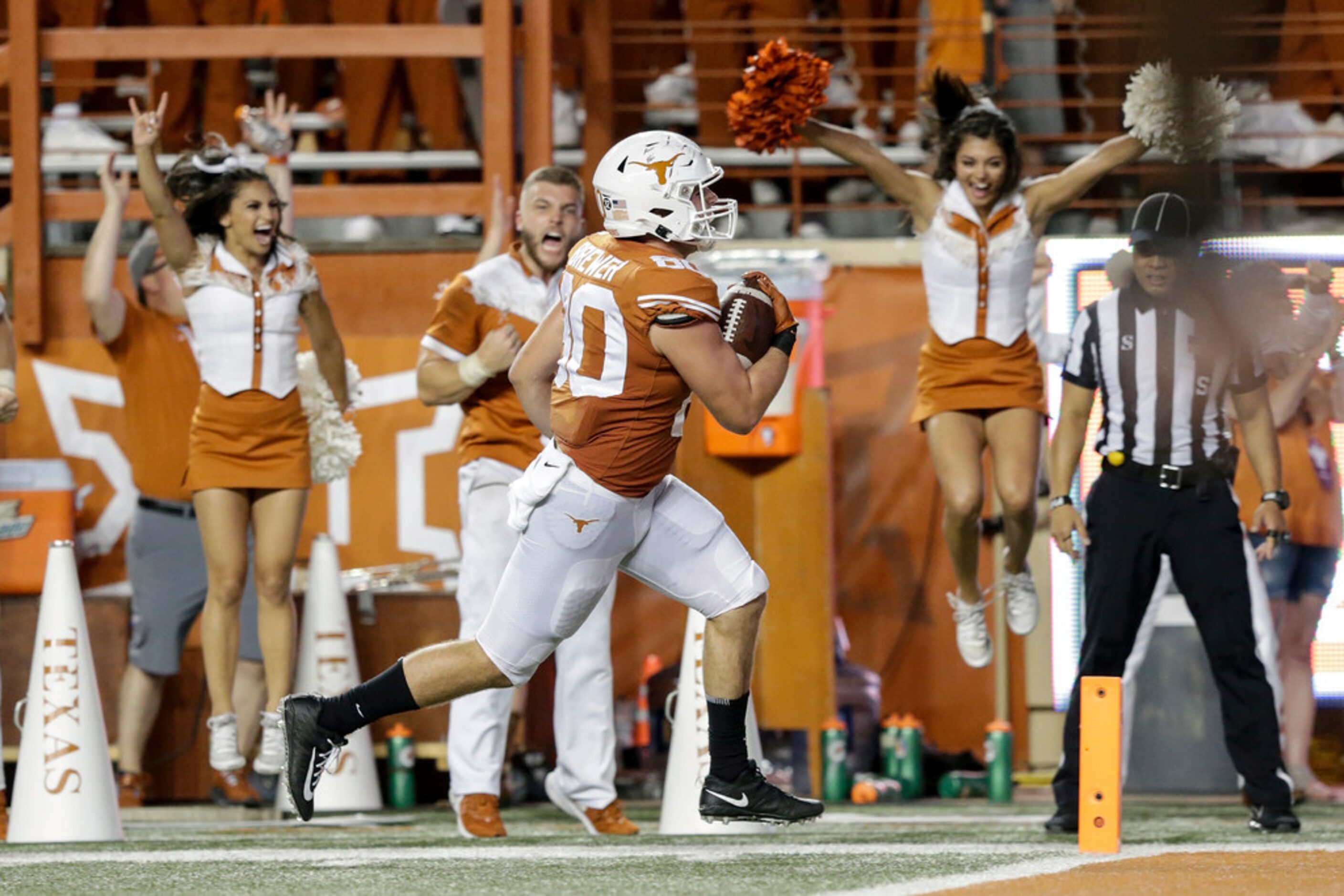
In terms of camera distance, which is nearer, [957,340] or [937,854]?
[937,854]

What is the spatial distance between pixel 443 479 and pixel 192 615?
4.82ft

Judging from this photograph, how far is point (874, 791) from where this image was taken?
863 centimetres

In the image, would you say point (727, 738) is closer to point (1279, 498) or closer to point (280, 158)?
point (1279, 498)

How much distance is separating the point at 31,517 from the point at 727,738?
14.6 feet

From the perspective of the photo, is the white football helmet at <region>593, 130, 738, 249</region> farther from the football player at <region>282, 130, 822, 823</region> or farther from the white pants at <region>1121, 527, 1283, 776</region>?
the white pants at <region>1121, 527, 1283, 776</region>

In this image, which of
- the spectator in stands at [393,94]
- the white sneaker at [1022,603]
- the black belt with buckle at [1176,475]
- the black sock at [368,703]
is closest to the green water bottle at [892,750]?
the white sneaker at [1022,603]

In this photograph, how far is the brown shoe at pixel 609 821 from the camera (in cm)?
693

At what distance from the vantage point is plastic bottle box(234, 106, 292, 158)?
809 cm

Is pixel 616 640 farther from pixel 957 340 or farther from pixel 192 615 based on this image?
pixel 957 340

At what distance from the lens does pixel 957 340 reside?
752 centimetres

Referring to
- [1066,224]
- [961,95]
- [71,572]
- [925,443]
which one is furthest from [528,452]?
[1066,224]

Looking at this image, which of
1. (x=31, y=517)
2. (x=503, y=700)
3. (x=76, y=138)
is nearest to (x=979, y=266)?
(x=503, y=700)

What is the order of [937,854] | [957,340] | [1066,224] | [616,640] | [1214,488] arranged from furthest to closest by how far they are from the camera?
[1066,224] → [616,640] → [957,340] → [1214,488] → [937,854]

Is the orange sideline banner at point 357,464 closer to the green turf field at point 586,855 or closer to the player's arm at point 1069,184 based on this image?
the green turf field at point 586,855
